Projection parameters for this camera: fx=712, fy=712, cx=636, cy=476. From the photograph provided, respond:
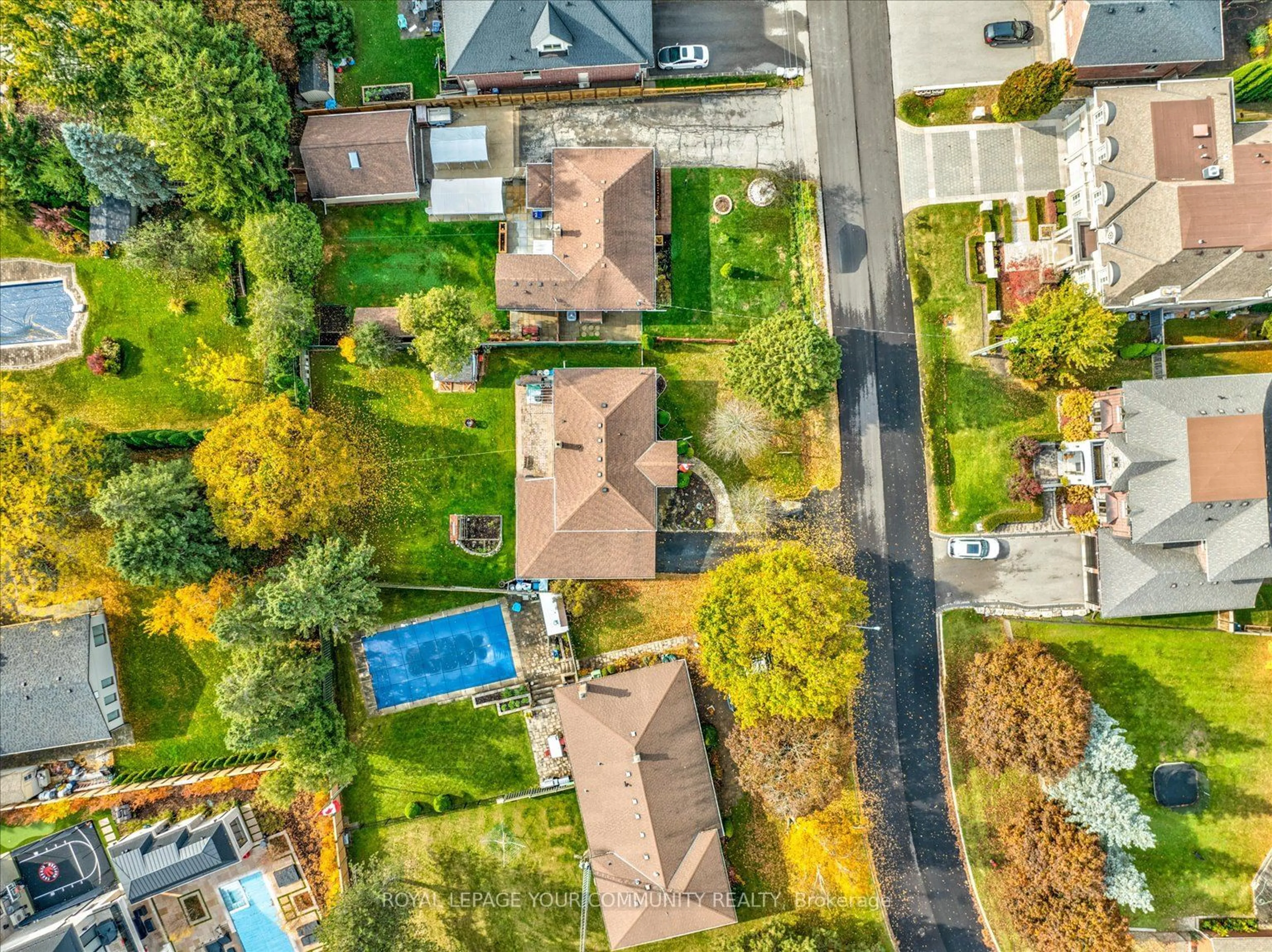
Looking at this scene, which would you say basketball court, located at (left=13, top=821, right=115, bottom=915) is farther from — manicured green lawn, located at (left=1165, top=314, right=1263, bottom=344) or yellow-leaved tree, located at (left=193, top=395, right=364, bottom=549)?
manicured green lawn, located at (left=1165, top=314, right=1263, bottom=344)

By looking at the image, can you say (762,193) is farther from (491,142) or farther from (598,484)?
(598,484)

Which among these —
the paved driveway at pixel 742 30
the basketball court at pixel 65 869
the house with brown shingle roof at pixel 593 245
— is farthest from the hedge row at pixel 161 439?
the paved driveway at pixel 742 30

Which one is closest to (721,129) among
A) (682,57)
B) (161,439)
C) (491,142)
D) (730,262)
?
(682,57)

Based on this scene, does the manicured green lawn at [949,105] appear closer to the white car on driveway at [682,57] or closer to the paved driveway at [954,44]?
the paved driveway at [954,44]

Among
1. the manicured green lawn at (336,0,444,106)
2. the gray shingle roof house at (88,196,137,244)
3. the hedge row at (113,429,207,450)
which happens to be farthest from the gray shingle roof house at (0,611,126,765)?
the manicured green lawn at (336,0,444,106)

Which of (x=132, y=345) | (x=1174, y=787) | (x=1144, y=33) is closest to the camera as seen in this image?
(x=1144, y=33)

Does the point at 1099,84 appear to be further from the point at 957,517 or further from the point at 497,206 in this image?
the point at 497,206

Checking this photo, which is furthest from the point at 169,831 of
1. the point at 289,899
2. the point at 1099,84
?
the point at 1099,84
